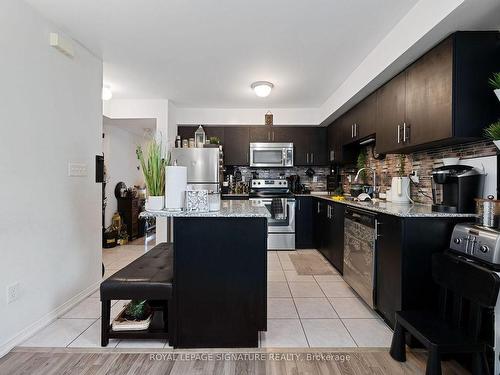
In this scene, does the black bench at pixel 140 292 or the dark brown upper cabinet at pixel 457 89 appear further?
the dark brown upper cabinet at pixel 457 89

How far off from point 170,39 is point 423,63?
2153 millimetres

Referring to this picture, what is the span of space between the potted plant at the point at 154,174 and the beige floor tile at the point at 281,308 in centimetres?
131

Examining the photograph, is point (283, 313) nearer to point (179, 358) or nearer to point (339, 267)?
point (179, 358)

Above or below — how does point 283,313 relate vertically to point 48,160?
below

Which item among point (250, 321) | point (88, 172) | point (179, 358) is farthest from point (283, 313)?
point (88, 172)

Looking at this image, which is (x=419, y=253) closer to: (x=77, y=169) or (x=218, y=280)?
(x=218, y=280)

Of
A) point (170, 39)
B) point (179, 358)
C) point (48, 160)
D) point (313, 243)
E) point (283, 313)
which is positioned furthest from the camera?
point (313, 243)

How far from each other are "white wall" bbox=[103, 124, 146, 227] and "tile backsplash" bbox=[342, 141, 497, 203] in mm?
4343

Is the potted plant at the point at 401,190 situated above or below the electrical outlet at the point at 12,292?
above

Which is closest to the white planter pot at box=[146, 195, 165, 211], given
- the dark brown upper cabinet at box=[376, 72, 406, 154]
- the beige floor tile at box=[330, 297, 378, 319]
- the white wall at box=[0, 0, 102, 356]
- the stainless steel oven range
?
the white wall at box=[0, 0, 102, 356]

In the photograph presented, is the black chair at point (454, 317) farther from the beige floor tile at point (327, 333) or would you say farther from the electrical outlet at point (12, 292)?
the electrical outlet at point (12, 292)

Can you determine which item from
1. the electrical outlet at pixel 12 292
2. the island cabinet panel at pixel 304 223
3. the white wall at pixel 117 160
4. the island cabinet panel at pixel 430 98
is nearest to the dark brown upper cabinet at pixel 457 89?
the island cabinet panel at pixel 430 98

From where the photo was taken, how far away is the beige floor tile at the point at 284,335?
189cm

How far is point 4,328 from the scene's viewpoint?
70.5 inches
